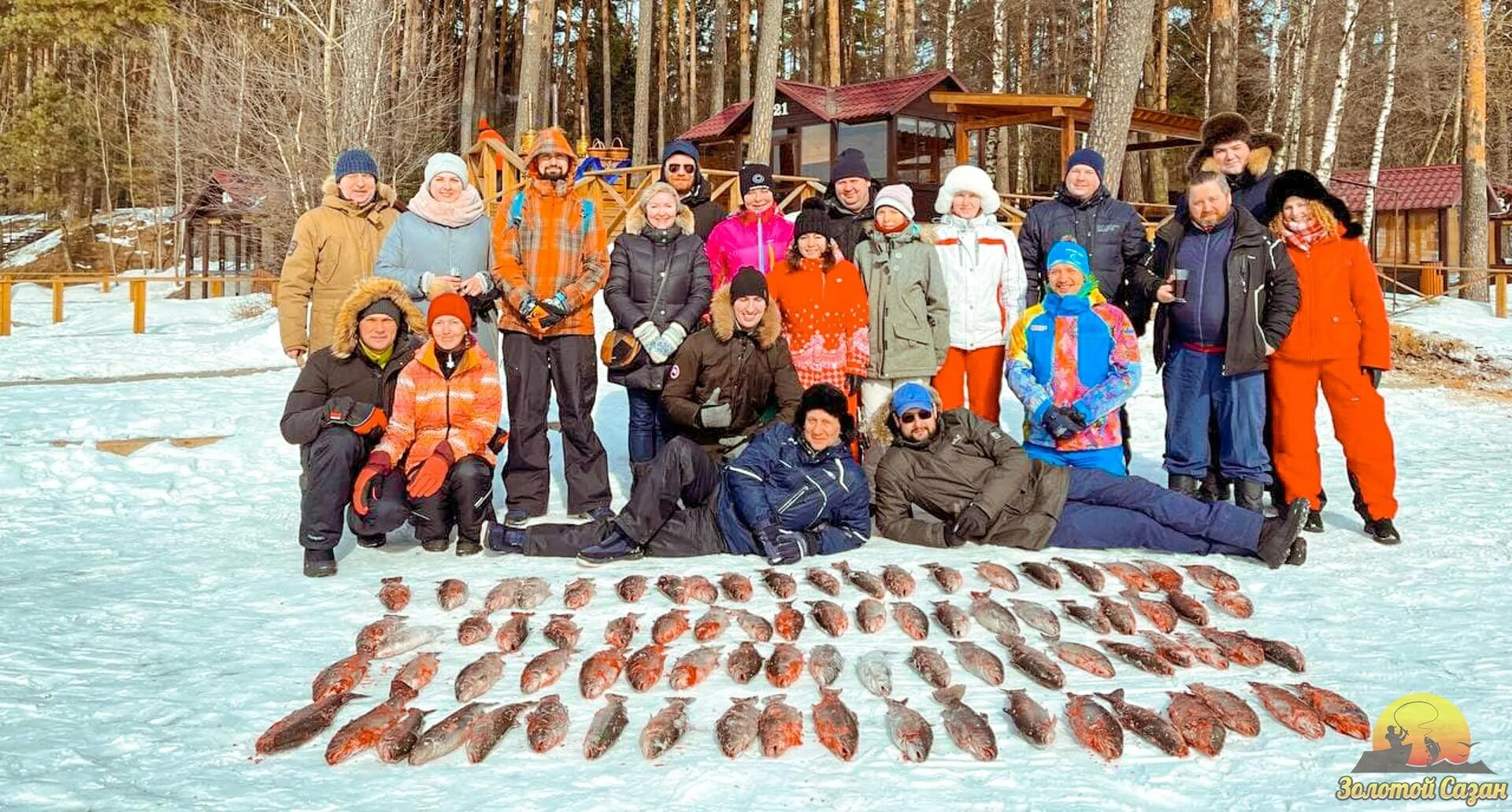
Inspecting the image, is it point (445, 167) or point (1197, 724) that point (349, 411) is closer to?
point (445, 167)

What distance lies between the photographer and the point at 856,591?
4.34 metres

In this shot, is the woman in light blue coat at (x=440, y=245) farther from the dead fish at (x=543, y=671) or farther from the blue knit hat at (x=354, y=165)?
the dead fish at (x=543, y=671)

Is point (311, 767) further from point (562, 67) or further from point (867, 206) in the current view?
point (562, 67)

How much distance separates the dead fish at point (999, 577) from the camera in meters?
4.33

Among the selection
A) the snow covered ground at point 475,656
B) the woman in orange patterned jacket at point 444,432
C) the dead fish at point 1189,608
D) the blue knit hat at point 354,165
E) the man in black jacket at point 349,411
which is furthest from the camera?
the blue knit hat at point 354,165

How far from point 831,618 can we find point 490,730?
4.58ft

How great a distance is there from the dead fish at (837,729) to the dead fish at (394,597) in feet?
6.24

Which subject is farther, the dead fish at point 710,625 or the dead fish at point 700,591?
the dead fish at point 700,591

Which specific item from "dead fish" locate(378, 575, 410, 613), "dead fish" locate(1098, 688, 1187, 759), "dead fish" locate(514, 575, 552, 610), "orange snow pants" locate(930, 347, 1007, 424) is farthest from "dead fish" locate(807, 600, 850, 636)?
"orange snow pants" locate(930, 347, 1007, 424)

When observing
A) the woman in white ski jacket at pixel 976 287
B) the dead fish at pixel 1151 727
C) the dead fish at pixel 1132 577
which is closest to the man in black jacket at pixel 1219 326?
the woman in white ski jacket at pixel 976 287

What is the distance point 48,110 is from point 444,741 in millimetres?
38098

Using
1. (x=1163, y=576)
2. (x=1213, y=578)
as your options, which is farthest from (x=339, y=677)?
(x=1213, y=578)

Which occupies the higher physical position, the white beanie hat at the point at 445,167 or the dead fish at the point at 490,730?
the white beanie hat at the point at 445,167

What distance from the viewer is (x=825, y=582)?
431cm
